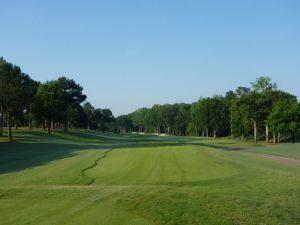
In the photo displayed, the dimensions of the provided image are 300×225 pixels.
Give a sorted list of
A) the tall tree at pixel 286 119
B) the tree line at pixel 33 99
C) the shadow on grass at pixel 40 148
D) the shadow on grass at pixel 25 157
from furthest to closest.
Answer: the tall tree at pixel 286 119 → the tree line at pixel 33 99 → the shadow on grass at pixel 40 148 → the shadow on grass at pixel 25 157

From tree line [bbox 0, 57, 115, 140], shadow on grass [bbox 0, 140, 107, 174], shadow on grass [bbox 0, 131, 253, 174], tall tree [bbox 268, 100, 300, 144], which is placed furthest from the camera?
tall tree [bbox 268, 100, 300, 144]

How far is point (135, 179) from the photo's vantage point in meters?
23.3

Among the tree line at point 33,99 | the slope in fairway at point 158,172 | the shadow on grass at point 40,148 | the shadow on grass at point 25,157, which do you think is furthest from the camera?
the tree line at point 33,99

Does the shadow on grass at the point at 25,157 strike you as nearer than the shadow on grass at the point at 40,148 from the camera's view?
Yes

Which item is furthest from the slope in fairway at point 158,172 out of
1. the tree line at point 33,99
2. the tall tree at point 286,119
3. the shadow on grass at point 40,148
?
the tall tree at point 286,119

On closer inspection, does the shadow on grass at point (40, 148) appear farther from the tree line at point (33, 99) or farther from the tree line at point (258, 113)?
the tree line at point (258, 113)

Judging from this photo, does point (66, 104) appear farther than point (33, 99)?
Yes

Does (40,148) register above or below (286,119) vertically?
below

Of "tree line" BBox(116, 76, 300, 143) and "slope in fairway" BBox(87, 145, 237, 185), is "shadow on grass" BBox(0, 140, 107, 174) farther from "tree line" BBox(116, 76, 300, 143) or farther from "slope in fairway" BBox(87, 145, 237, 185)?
"tree line" BBox(116, 76, 300, 143)

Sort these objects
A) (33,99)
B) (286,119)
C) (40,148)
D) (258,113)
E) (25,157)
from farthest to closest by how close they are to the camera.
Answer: (258,113) < (286,119) < (33,99) < (40,148) < (25,157)

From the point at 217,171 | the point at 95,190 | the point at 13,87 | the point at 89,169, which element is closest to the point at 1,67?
the point at 13,87

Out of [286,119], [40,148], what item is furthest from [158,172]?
[286,119]

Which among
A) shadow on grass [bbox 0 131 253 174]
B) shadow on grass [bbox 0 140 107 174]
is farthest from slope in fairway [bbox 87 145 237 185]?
shadow on grass [bbox 0 131 253 174]

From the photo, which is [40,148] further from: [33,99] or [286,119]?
[286,119]
